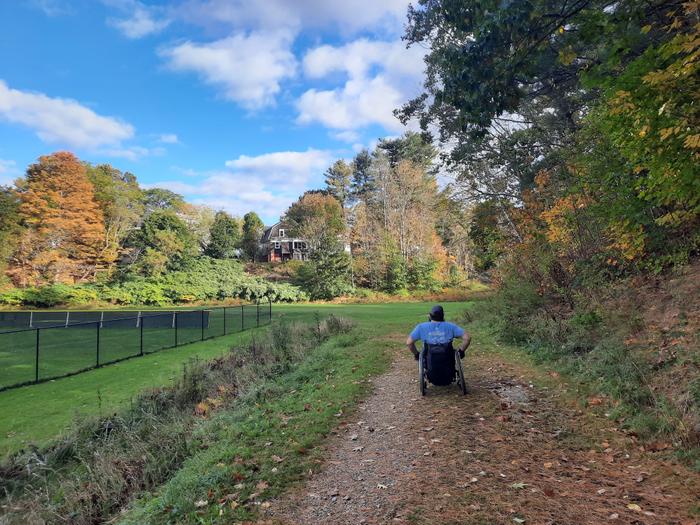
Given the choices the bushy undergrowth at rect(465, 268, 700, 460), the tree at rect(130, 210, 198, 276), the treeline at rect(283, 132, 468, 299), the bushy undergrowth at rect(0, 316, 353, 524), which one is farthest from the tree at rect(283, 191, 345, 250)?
the bushy undergrowth at rect(0, 316, 353, 524)

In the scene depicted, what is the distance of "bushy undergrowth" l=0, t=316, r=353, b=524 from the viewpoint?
4.95m

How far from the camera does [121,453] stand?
238 inches

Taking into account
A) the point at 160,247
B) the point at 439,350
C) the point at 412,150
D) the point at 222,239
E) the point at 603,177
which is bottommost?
the point at 439,350

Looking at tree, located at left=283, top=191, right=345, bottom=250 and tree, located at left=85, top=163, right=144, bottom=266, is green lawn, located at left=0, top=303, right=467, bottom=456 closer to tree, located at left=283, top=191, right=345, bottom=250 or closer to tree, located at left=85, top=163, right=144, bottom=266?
tree, located at left=283, top=191, right=345, bottom=250

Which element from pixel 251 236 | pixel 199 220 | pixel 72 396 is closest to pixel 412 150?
pixel 251 236

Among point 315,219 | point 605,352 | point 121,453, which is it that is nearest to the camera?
point 121,453

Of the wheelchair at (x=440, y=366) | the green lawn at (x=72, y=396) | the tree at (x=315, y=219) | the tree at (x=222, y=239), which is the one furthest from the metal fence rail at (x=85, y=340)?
the tree at (x=222, y=239)

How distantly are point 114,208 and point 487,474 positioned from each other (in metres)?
50.9

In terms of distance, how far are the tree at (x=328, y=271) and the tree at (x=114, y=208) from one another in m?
20.7

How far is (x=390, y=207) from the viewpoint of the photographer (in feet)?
163

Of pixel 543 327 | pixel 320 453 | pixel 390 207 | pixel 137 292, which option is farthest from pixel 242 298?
pixel 320 453

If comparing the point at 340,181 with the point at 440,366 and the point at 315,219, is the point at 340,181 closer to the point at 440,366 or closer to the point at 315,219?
the point at 315,219

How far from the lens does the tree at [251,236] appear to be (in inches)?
2408

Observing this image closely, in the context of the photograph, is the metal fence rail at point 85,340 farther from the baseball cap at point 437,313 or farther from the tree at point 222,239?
the tree at point 222,239
